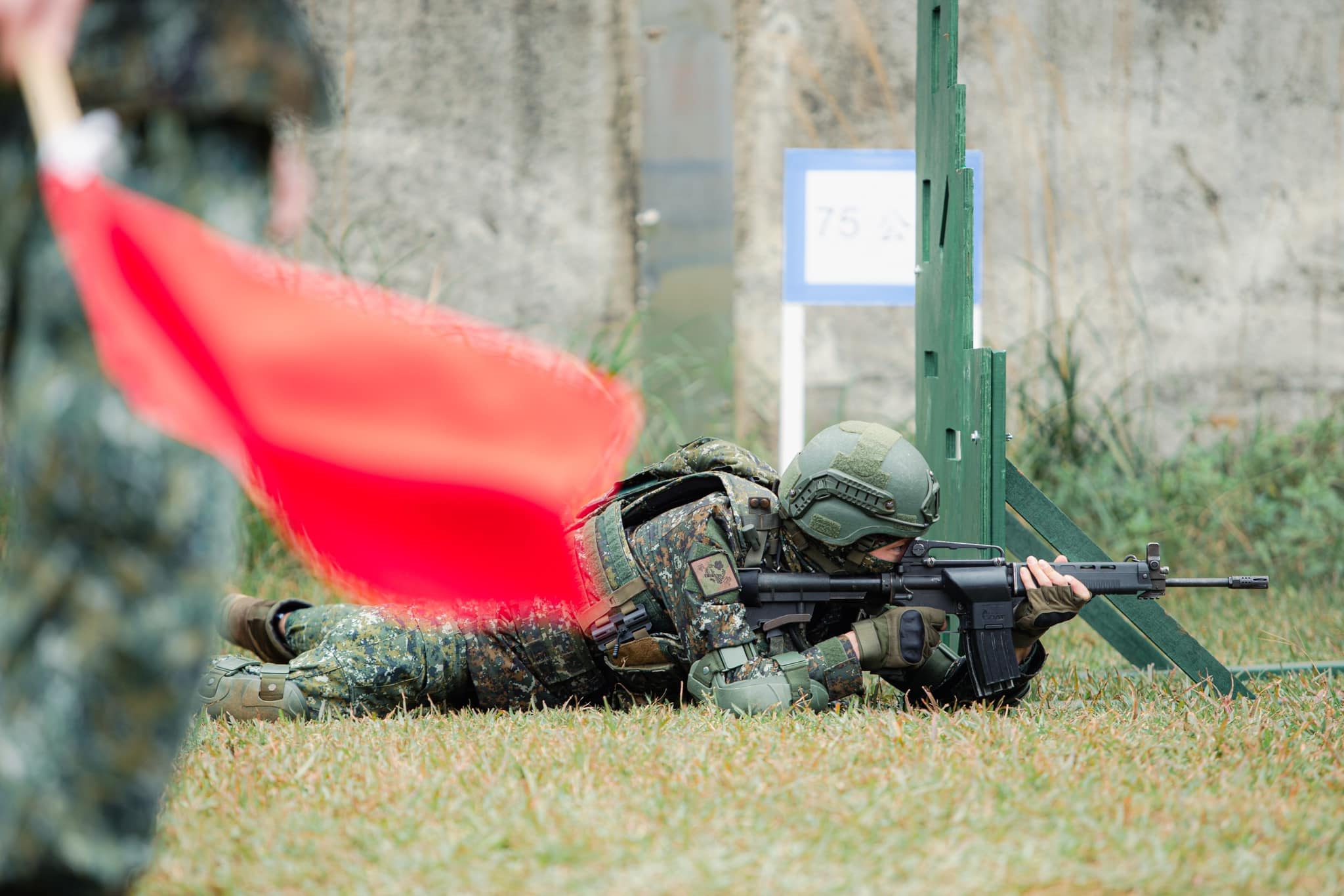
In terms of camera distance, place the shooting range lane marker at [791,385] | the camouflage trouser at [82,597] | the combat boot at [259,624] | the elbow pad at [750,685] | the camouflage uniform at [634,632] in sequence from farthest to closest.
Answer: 1. the shooting range lane marker at [791,385]
2. the combat boot at [259,624]
3. the camouflage uniform at [634,632]
4. the elbow pad at [750,685]
5. the camouflage trouser at [82,597]

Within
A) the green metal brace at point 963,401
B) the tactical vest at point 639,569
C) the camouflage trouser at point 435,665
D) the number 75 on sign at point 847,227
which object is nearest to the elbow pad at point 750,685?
the tactical vest at point 639,569

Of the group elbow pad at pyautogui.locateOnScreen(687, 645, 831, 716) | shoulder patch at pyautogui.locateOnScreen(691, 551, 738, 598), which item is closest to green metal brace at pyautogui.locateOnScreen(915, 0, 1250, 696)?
elbow pad at pyautogui.locateOnScreen(687, 645, 831, 716)

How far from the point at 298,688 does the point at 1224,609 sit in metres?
4.05

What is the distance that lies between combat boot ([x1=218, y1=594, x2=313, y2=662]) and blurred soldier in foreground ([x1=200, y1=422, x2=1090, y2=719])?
0.37 m

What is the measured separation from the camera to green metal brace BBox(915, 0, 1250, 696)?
3992 mm

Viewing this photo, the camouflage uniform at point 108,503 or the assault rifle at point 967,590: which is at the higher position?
the camouflage uniform at point 108,503

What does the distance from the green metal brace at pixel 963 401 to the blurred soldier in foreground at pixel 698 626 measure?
0.39 metres

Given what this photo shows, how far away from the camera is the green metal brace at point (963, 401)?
13.1 ft

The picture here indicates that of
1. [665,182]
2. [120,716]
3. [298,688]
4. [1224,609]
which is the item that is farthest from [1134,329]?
[120,716]

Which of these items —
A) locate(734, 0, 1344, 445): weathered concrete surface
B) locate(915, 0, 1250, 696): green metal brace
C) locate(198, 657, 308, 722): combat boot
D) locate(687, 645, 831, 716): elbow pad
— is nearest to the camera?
locate(687, 645, 831, 716): elbow pad

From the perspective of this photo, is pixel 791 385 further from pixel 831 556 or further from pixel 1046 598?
pixel 1046 598

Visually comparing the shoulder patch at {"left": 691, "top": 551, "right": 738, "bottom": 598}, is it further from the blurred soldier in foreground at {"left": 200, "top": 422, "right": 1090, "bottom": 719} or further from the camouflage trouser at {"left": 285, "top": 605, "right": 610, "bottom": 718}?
the camouflage trouser at {"left": 285, "top": 605, "right": 610, "bottom": 718}

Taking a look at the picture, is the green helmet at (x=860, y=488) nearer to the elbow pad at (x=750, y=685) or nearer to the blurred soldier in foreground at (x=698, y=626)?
the blurred soldier in foreground at (x=698, y=626)

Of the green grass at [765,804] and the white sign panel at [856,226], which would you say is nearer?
the green grass at [765,804]
